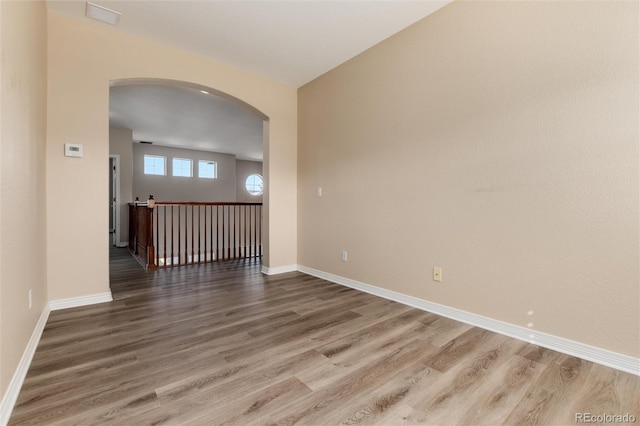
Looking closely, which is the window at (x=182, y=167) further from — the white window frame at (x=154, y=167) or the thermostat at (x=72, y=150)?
the thermostat at (x=72, y=150)

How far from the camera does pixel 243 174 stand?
11.1m

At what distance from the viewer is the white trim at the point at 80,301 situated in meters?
2.57

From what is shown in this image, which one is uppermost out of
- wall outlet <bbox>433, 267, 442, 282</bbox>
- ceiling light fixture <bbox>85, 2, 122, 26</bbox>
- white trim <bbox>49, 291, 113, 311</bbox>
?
ceiling light fixture <bbox>85, 2, 122, 26</bbox>

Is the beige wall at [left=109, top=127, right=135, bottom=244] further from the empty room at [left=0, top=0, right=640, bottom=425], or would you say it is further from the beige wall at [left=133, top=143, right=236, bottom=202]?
Result: the empty room at [left=0, top=0, right=640, bottom=425]

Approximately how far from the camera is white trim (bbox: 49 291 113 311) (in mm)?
2574

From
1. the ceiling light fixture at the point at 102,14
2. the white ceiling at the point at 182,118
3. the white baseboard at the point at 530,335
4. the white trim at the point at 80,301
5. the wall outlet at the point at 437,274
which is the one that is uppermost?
the white ceiling at the point at 182,118

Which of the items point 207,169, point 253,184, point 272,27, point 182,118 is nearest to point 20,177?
point 272,27

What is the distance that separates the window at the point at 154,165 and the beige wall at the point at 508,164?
743cm

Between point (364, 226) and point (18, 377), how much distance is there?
2.79m

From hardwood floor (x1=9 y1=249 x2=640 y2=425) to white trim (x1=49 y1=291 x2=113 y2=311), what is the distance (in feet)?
0.37

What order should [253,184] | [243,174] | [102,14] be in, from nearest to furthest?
1. [102,14]
2. [243,174]
3. [253,184]

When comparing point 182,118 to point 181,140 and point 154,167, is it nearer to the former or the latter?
point 181,140

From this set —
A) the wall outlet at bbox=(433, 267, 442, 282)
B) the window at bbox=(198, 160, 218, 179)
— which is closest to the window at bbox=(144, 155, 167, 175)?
the window at bbox=(198, 160, 218, 179)

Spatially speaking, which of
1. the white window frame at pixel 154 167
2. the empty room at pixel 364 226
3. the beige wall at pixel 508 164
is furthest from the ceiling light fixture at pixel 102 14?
the white window frame at pixel 154 167
